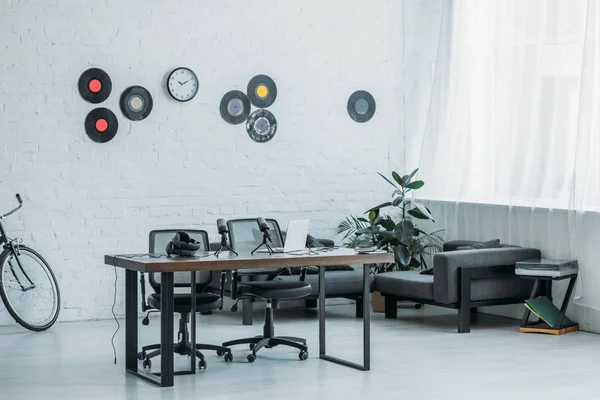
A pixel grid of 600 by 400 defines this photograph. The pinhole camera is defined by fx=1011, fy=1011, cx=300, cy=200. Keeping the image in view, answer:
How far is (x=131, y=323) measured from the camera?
622cm

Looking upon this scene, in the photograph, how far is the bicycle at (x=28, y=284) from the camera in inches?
315

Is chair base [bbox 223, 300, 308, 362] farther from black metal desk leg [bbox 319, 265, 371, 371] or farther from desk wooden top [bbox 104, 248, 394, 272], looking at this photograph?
desk wooden top [bbox 104, 248, 394, 272]

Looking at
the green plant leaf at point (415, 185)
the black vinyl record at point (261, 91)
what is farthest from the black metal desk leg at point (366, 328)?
the black vinyl record at point (261, 91)

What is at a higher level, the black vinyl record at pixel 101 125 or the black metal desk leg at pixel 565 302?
the black vinyl record at pixel 101 125

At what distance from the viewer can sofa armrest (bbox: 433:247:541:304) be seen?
7793mm

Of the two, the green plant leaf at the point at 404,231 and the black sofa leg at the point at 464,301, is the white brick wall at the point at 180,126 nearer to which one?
the green plant leaf at the point at 404,231

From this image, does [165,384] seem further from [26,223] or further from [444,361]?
[26,223]

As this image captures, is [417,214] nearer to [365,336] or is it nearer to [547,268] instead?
[547,268]

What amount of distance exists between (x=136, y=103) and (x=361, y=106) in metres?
2.22

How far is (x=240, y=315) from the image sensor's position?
8.80 m

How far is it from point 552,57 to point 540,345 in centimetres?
235

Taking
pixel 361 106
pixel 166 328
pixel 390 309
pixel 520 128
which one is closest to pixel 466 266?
pixel 390 309

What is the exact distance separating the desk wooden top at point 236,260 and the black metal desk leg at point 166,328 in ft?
0.33

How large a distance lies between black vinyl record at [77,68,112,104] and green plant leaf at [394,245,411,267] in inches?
112
